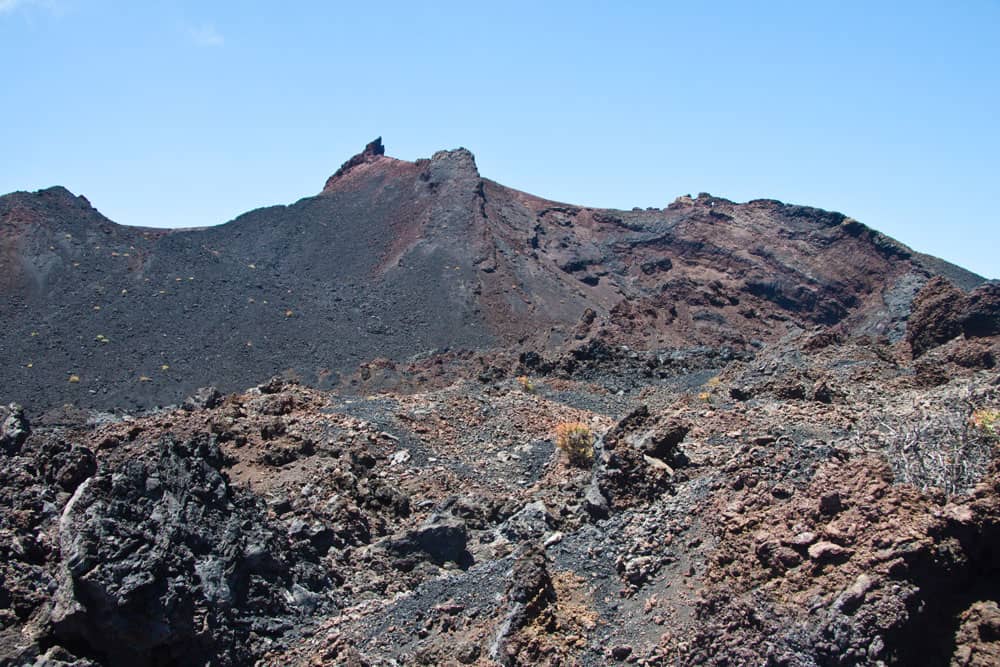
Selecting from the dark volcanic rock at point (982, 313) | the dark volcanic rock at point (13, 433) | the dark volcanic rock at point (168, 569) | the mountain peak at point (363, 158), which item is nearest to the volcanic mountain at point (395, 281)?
the mountain peak at point (363, 158)

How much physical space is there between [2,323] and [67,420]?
38.8 ft

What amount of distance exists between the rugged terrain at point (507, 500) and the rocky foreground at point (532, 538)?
0.10 ft

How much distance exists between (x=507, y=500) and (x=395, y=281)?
28.3m

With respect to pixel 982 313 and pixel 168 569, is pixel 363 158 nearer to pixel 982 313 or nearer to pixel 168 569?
pixel 982 313

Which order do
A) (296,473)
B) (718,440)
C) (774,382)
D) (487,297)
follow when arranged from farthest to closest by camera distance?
(487,297), (774,382), (296,473), (718,440)

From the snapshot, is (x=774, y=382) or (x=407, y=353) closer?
(x=774, y=382)

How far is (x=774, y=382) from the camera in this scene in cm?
1542

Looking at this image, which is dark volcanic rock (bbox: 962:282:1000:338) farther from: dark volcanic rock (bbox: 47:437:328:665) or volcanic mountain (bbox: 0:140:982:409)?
dark volcanic rock (bbox: 47:437:328:665)

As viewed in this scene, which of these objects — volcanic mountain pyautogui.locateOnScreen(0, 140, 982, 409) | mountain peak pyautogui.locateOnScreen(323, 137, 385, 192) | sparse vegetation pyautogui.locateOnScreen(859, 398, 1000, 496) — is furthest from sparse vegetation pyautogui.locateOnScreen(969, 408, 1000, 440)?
mountain peak pyautogui.locateOnScreen(323, 137, 385, 192)

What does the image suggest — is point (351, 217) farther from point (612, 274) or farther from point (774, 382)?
point (774, 382)

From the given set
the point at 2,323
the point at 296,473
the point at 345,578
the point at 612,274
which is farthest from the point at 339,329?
the point at 345,578

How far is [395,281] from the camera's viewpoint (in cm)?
3941

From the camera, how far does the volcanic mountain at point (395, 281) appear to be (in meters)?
30.3

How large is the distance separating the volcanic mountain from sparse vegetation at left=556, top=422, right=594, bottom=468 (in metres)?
15.3
